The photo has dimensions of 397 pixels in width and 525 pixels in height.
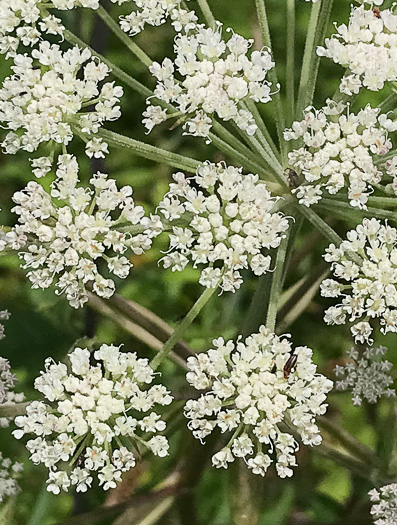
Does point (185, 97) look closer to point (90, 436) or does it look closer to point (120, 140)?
point (120, 140)

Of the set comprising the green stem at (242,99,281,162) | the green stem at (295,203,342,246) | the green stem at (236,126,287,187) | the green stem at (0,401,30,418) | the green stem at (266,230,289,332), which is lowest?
the green stem at (0,401,30,418)

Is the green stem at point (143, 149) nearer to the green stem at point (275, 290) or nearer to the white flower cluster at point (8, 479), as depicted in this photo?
the green stem at point (275, 290)

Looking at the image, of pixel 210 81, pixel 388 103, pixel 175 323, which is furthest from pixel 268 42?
pixel 175 323

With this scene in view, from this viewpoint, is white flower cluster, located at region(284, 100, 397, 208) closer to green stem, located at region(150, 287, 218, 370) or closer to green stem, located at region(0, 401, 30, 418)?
green stem, located at region(150, 287, 218, 370)

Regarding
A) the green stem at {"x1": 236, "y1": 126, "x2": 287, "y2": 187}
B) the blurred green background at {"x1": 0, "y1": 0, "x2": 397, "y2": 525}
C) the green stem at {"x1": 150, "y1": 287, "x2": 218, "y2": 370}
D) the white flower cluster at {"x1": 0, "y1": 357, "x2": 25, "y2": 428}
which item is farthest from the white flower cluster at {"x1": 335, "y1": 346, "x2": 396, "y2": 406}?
the white flower cluster at {"x1": 0, "y1": 357, "x2": 25, "y2": 428}

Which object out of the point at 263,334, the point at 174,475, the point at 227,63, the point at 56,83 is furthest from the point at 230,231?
the point at 174,475

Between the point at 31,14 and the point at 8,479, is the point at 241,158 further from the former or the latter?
the point at 8,479

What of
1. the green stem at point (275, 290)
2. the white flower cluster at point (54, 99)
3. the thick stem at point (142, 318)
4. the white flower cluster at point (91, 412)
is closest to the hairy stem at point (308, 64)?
the green stem at point (275, 290)
